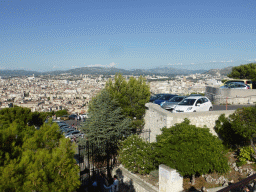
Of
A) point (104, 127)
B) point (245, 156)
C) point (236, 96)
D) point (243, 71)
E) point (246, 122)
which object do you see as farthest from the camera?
point (243, 71)

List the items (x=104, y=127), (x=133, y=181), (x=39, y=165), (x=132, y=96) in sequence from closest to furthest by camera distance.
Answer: (x=39, y=165) → (x=133, y=181) → (x=104, y=127) → (x=132, y=96)

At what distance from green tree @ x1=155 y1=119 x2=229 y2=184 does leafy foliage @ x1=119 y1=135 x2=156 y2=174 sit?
137cm

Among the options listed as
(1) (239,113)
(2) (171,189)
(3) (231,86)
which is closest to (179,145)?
(2) (171,189)

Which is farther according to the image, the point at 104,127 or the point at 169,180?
the point at 104,127

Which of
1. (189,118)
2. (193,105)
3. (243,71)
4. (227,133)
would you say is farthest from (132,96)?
(243,71)

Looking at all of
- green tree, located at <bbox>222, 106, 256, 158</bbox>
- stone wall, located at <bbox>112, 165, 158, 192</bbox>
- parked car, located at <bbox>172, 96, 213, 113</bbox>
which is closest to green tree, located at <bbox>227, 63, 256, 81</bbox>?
parked car, located at <bbox>172, 96, 213, 113</bbox>

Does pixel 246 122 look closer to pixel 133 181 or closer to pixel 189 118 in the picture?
pixel 189 118

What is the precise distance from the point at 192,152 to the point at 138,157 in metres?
2.97

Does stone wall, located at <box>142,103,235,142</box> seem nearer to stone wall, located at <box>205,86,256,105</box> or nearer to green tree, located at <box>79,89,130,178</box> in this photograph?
green tree, located at <box>79,89,130,178</box>

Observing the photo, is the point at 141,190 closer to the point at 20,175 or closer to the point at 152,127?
the point at 152,127

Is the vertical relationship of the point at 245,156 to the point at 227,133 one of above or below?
below

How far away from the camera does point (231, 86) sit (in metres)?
19.3

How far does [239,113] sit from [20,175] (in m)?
8.74

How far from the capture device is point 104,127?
44.4 feet
